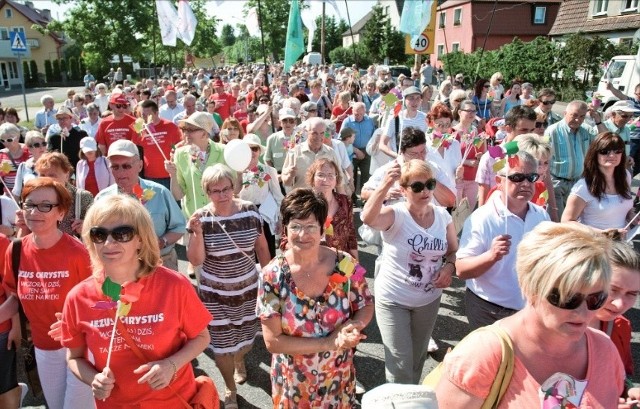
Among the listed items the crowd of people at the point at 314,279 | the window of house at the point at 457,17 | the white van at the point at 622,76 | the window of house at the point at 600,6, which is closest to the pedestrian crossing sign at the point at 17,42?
the crowd of people at the point at 314,279

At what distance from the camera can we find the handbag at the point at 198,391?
219cm

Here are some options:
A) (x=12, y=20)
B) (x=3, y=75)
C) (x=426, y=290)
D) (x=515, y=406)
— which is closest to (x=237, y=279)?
(x=426, y=290)

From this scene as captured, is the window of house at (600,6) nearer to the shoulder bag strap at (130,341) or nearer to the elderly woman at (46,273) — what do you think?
the elderly woman at (46,273)

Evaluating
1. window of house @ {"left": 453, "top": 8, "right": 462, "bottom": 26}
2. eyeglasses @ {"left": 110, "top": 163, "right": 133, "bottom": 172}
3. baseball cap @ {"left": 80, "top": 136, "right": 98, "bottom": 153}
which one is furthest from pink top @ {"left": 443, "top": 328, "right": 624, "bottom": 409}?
window of house @ {"left": 453, "top": 8, "right": 462, "bottom": 26}

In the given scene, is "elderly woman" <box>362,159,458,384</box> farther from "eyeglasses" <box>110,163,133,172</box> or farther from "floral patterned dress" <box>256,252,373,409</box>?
"eyeglasses" <box>110,163,133,172</box>

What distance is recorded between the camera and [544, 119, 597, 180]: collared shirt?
5.65 metres

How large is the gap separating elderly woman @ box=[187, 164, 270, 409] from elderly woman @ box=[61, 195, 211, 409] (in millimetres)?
1137

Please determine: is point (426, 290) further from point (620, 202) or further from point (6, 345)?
point (6, 345)

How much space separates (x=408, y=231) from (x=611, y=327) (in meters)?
1.28

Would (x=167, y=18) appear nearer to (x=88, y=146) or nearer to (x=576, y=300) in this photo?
(x=88, y=146)

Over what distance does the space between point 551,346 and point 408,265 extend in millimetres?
1591

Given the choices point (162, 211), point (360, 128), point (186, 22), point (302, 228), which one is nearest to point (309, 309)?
point (302, 228)

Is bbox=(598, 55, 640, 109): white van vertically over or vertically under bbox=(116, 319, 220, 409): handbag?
over

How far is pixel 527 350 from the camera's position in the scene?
5.46 feet
